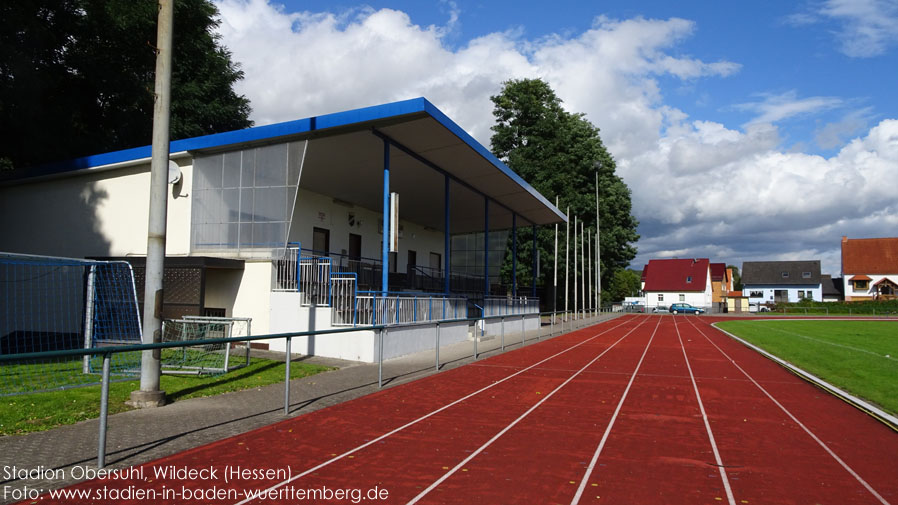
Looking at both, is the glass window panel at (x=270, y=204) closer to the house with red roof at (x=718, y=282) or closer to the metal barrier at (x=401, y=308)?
the metal barrier at (x=401, y=308)

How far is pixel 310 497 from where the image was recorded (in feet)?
15.9

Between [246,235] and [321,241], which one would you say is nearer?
[246,235]

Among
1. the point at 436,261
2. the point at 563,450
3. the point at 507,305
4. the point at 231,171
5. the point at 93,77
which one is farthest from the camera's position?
the point at 436,261

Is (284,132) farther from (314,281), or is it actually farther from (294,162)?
(314,281)

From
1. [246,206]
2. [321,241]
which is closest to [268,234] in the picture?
[246,206]

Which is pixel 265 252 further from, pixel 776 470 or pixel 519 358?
pixel 776 470

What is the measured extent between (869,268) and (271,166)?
88.3m

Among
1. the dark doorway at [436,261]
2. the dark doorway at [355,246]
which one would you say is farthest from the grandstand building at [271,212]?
the dark doorway at [436,261]

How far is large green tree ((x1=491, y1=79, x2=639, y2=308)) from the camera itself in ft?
144

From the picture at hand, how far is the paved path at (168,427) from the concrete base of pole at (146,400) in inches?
7.0

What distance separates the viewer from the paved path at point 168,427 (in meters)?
5.65

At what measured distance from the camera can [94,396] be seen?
8.89m

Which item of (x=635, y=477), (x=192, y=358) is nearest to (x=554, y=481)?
(x=635, y=477)

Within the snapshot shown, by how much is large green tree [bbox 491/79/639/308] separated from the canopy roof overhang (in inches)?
593
